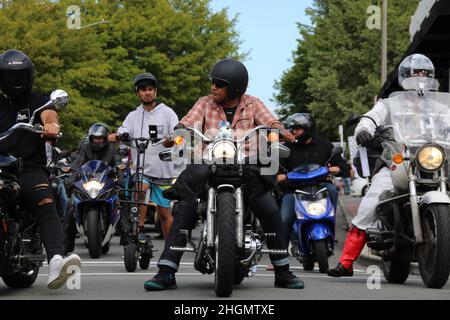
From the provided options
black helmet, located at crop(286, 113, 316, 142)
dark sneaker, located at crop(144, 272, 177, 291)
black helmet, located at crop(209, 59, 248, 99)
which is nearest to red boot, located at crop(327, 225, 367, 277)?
dark sneaker, located at crop(144, 272, 177, 291)

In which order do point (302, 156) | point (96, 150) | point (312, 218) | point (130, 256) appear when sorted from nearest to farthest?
point (130, 256), point (312, 218), point (302, 156), point (96, 150)

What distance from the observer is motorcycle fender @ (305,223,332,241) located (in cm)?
1276

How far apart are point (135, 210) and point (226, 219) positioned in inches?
151

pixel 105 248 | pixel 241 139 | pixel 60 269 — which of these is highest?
pixel 241 139

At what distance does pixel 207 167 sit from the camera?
8.90 meters

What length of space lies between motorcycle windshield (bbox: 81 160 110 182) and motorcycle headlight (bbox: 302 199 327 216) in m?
2.99

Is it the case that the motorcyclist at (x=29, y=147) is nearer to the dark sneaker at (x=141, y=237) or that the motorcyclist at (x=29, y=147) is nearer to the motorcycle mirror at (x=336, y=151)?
the dark sneaker at (x=141, y=237)

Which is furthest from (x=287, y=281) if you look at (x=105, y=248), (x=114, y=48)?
(x=114, y=48)

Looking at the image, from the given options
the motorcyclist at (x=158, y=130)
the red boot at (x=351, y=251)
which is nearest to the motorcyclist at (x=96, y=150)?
the motorcyclist at (x=158, y=130)

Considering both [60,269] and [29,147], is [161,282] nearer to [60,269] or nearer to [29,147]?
[60,269]

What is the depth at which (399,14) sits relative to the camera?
234 ft
